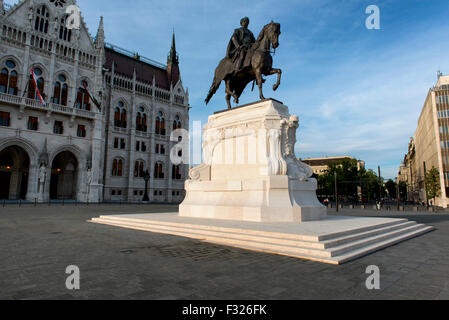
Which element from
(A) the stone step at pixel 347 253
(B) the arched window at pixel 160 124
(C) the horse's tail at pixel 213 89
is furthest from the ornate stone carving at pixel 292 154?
(B) the arched window at pixel 160 124

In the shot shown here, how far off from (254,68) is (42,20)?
39189 millimetres

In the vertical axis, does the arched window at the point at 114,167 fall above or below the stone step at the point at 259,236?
above

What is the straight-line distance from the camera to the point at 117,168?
1762 inches

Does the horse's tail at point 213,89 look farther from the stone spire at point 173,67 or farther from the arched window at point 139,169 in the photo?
the stone spire at point 173,67

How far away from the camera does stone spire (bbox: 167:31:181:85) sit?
5757 cm

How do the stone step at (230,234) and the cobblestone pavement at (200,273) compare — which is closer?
the cobblestone pavement at (200,273)

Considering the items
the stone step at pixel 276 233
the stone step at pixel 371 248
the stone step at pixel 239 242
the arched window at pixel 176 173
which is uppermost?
the arched window at pixel 176 173

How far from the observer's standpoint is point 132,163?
45.8 meters

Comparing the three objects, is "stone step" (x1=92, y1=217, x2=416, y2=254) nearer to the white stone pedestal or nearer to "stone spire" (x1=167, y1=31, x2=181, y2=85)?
the white stone pedestal

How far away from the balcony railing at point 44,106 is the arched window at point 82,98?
163 cm

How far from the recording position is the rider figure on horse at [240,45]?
466 inches
